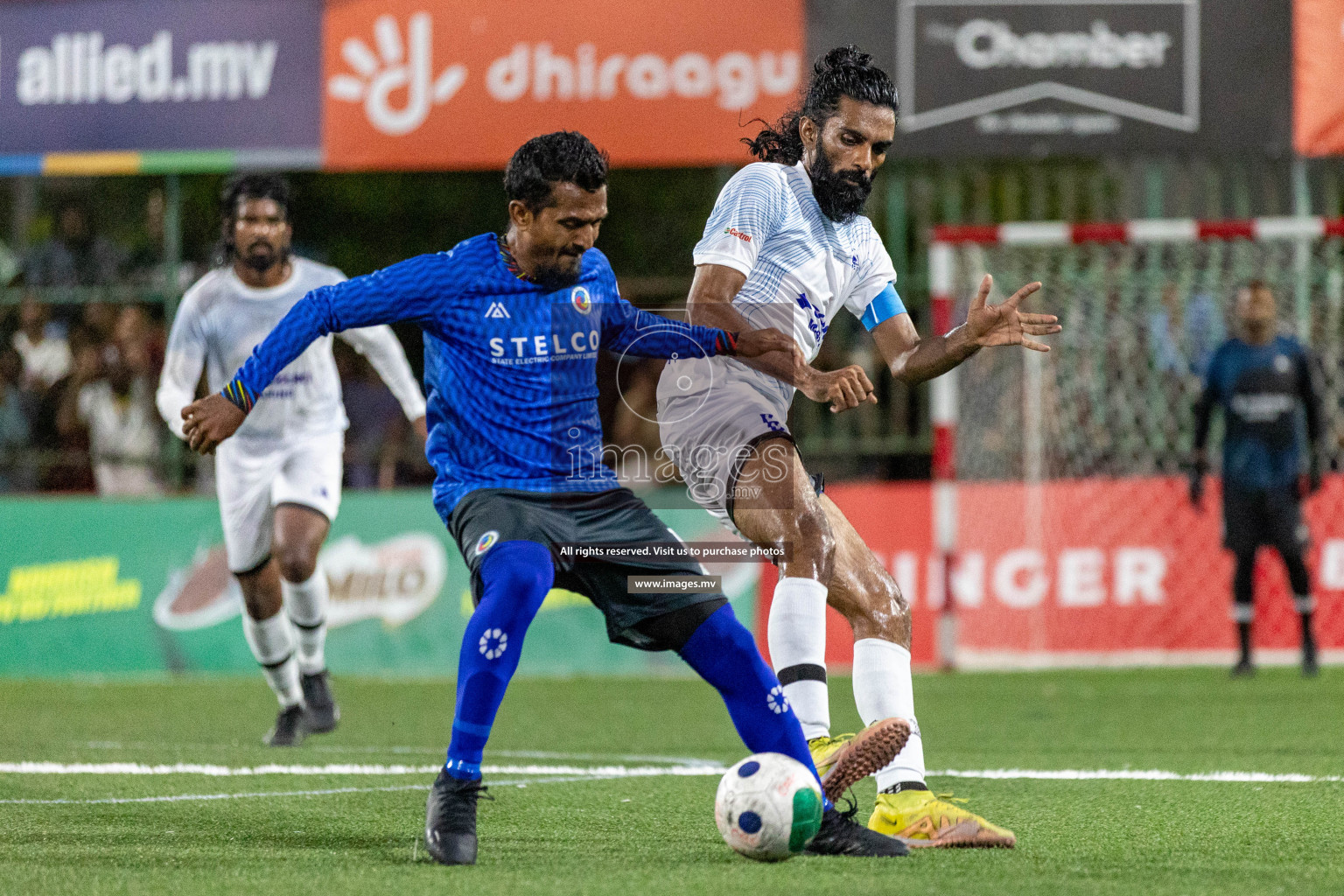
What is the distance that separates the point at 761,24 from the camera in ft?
38.0

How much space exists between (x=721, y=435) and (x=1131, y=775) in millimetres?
2339

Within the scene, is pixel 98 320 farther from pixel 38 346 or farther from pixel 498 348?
pixel 498 348

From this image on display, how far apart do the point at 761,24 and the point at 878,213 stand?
1.73 meters

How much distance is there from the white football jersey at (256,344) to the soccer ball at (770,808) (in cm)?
366

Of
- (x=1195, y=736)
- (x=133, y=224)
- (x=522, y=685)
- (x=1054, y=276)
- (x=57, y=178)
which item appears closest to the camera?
(x=1195, y=736)

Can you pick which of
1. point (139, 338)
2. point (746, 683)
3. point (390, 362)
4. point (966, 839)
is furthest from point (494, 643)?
point (139, 338)

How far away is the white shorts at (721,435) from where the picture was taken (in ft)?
16.5

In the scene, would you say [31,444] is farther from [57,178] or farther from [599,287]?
[599,287]

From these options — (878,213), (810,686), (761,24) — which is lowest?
(810,686)

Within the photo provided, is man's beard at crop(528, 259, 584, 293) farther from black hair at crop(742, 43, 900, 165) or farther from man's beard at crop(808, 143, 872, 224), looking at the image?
black hair at crop(742, 43, 900, 165)

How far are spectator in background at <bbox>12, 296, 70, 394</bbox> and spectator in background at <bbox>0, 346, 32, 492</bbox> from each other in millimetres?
67

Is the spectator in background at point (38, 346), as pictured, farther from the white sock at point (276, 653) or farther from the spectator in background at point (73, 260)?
the white sock at point (276, 653)

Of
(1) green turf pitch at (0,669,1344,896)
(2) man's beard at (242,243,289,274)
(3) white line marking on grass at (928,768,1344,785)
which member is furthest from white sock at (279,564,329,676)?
(3) white line marking on grass at (928,768,1344,785)

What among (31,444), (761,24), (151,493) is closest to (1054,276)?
(761,24)
